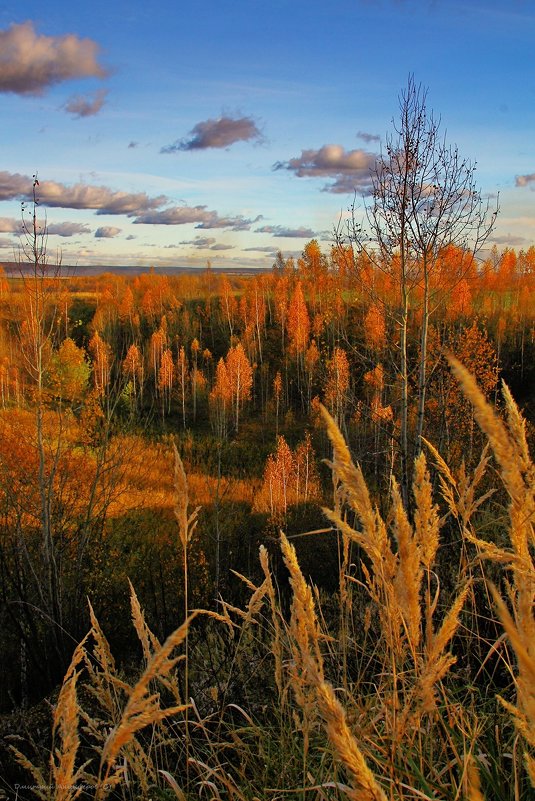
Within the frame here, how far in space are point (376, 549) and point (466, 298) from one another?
38.5m

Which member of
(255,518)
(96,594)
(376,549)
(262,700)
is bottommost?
(255,518)

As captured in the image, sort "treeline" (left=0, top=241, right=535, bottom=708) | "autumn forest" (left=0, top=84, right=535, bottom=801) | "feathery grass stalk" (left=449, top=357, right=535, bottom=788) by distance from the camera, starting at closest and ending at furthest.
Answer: "feathery grass stalk" (left=449, top=357, right=535, bottom=788), "autumn forest" (left=0, top=84, right=535, bottom=801), "treeline" (left=0, top=241, right=535, bottom=708)

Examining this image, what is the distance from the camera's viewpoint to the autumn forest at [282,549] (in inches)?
48.4

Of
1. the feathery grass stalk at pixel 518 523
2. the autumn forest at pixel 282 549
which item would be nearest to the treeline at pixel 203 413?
the autumn forest at pixel 282 549

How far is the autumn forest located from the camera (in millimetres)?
1230

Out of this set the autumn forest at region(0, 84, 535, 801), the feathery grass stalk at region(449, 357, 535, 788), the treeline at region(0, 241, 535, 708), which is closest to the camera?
the feathery grass stalk at region(449, 357, 535, 788)

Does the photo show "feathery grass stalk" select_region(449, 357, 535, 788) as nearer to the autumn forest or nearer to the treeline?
the autumn forest

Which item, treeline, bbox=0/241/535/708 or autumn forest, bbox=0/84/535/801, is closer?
autumn forest, bbox=0/84/535/801

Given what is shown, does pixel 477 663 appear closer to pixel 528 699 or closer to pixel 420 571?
pixel 420 571

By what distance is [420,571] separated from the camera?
4.09 feet

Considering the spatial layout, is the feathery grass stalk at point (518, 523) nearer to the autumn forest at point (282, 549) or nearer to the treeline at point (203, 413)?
the autumn forest at point (282, 549)

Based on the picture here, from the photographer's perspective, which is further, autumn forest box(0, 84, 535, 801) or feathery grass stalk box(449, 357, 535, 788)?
autumn forest box(0, 84, 535, 801)

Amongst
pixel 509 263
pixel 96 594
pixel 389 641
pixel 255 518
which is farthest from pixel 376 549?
pixel 509 263

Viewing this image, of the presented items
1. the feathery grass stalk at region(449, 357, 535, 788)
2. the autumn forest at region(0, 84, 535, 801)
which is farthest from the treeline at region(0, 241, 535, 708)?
the feathery grass stalk at region(449, 357, 535, 788)
